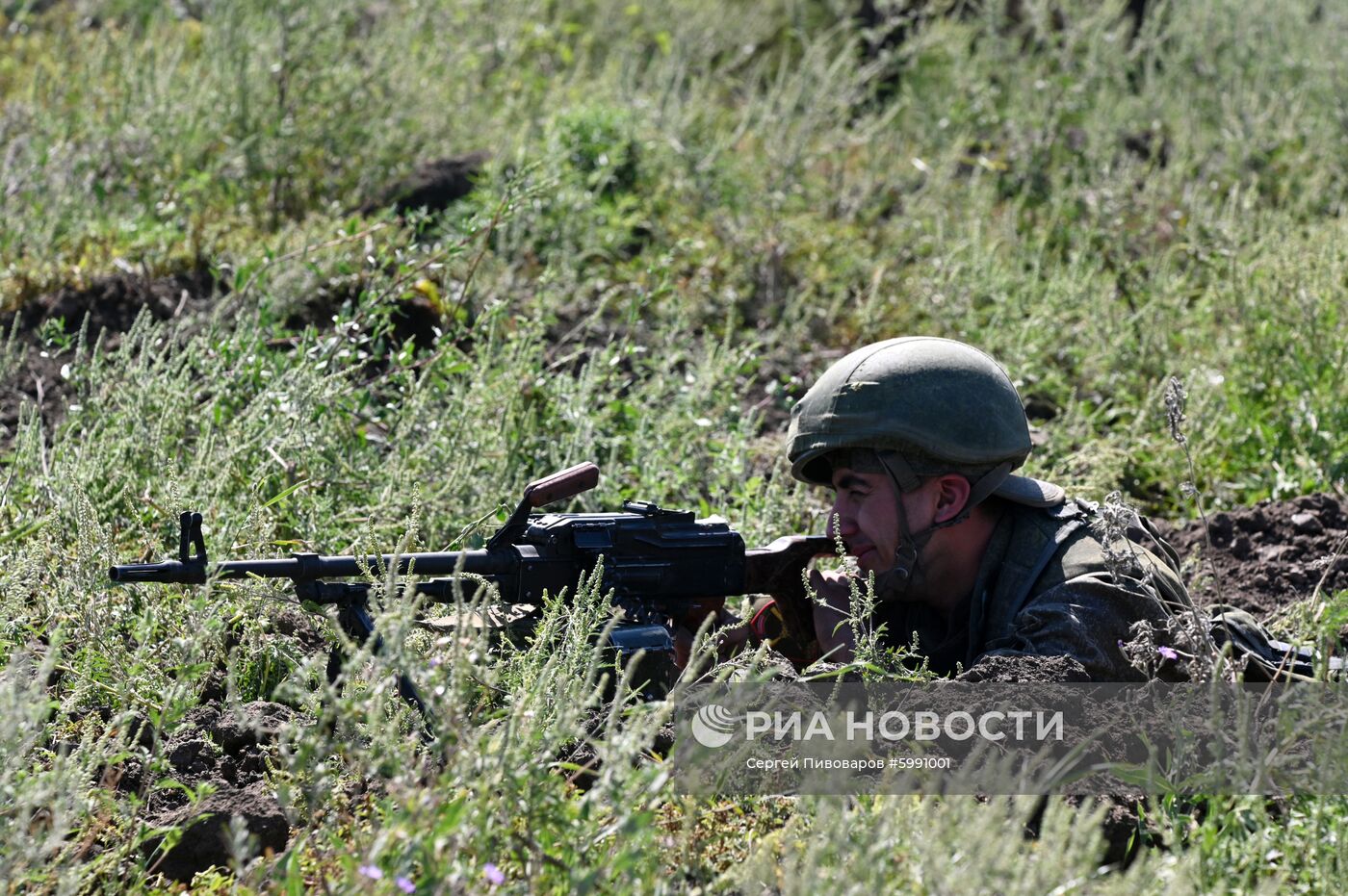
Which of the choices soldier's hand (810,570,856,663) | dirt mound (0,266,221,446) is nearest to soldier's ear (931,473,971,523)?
soldier's hand (810,570,856,663)

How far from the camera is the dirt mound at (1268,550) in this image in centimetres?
463

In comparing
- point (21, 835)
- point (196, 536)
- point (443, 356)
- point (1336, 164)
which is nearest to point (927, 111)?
point (1336, 164)

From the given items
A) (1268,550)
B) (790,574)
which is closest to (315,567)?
(790,574)

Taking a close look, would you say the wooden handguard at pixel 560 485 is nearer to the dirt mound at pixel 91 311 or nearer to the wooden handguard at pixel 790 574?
the wooden handguard at pixel 790 574

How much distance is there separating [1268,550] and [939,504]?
174cm

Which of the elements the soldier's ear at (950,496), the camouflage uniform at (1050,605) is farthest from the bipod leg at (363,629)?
the soldier's ear at (950,496)

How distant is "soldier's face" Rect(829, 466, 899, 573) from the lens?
12.4ft

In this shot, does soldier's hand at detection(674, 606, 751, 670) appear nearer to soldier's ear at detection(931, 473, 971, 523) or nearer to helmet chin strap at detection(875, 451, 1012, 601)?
helmet chin strap at detection(875, 451, 1012, 601)

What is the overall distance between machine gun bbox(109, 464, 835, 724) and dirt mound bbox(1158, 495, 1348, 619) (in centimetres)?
155

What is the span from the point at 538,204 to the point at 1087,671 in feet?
12.8

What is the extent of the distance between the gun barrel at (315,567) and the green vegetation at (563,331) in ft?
0.26

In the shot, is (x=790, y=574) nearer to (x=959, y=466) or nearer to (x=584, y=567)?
(x=959, y=466)

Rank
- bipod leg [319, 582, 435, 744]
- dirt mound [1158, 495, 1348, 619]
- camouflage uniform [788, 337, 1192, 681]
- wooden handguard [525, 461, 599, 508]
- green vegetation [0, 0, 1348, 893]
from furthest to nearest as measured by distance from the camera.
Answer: dirt mound [1158, 495, 1348, 619]
camouflage uniform [788, 337, 1192, 681]
wooden handguard [525, 461, 599, 508]
bipod leg [319, 582, 435, 744]
green vegetation [0, 0, 1348, 893]

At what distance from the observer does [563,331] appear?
654 cm
